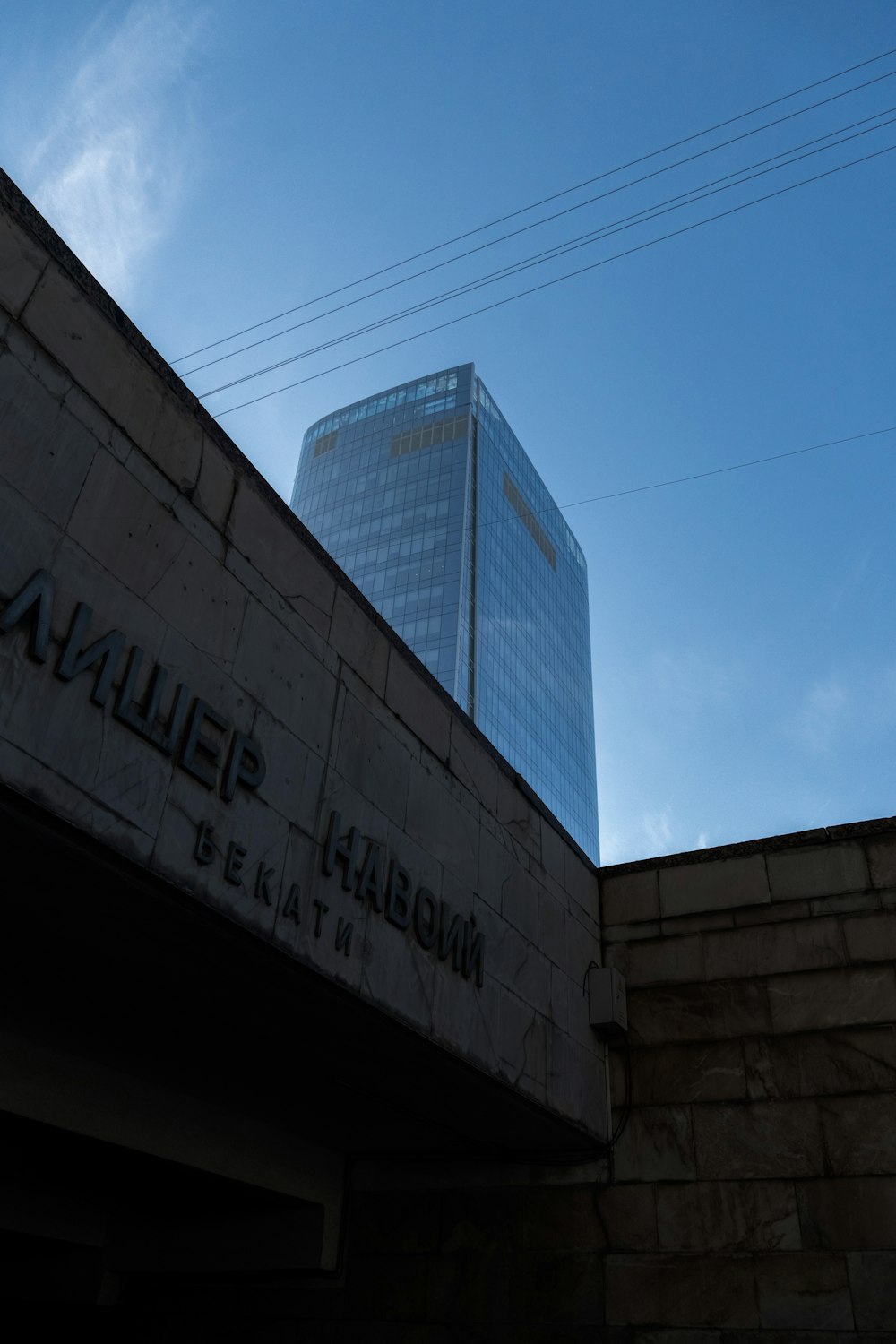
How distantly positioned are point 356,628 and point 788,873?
216 inches

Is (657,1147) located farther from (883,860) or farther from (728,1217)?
(883,860)

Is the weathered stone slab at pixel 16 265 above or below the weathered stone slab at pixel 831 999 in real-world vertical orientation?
above

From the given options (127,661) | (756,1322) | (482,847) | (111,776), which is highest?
(482,847)

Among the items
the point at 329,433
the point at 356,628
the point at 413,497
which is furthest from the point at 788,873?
the point at 329,433

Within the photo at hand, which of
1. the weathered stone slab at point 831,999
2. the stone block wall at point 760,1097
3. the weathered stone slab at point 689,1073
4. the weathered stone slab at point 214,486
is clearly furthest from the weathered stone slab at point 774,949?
the weathered stone slab at point 214,486

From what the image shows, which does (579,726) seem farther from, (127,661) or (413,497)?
(127,661)

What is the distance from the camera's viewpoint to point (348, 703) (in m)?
7.52

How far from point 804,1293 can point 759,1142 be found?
1198 millimetres

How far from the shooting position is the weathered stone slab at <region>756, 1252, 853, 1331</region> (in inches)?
319

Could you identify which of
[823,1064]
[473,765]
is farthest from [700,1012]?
[473,765]

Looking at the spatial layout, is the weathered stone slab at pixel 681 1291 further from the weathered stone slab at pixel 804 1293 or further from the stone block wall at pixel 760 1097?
the weathered stone slab at pixel 804 1293

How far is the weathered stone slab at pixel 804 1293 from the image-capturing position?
8.10 m

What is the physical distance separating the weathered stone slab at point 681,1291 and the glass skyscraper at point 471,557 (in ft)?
269

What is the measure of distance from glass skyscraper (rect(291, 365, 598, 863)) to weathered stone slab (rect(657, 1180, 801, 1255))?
81.7 meters
